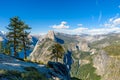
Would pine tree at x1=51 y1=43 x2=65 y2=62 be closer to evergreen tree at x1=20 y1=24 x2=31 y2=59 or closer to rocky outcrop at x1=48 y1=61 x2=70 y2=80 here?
evergreen tree at x1=20 y1=24 x2=31 y2=59

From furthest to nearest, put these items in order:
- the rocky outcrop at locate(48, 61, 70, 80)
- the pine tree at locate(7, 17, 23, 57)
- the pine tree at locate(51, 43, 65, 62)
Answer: the pine tree at locate(51, 43, 65, 62) < the pine tree at locate(7, 17, 23, 57) < the rocky outcrop at locate(48, 61, 70, 80)

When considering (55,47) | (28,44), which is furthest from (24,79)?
(55,47)


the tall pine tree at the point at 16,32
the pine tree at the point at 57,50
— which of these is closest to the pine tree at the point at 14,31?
the tall pine tree at the point at 16,32

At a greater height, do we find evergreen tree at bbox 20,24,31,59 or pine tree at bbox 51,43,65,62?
evergreen tree at bbox 20,24,31,59

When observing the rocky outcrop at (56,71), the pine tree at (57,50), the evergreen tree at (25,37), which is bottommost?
the rocky outcrop at (56,71)

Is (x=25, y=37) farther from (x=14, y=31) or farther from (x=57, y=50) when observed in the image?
(x=57, y=50)

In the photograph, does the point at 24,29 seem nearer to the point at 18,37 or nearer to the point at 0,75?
the point at 18,37

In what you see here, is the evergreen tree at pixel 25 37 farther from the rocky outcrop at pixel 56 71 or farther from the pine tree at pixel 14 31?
the rocky outcrop at pixel 56 71

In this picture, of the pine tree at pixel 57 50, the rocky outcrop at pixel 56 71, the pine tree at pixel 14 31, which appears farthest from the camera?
the pine tree at pixel 57 50

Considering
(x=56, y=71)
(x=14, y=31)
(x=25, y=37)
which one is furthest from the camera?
(x=25, y=37)

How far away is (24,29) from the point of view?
6525 centimetres

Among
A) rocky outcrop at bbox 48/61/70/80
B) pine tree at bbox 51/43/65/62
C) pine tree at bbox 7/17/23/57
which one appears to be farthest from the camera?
pine tree at bbox 51/43/65/62

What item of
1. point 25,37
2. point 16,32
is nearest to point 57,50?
point 25,37

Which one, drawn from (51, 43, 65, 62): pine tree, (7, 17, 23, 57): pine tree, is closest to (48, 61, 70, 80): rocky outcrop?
(7, 17, 23, 57): pine tree
